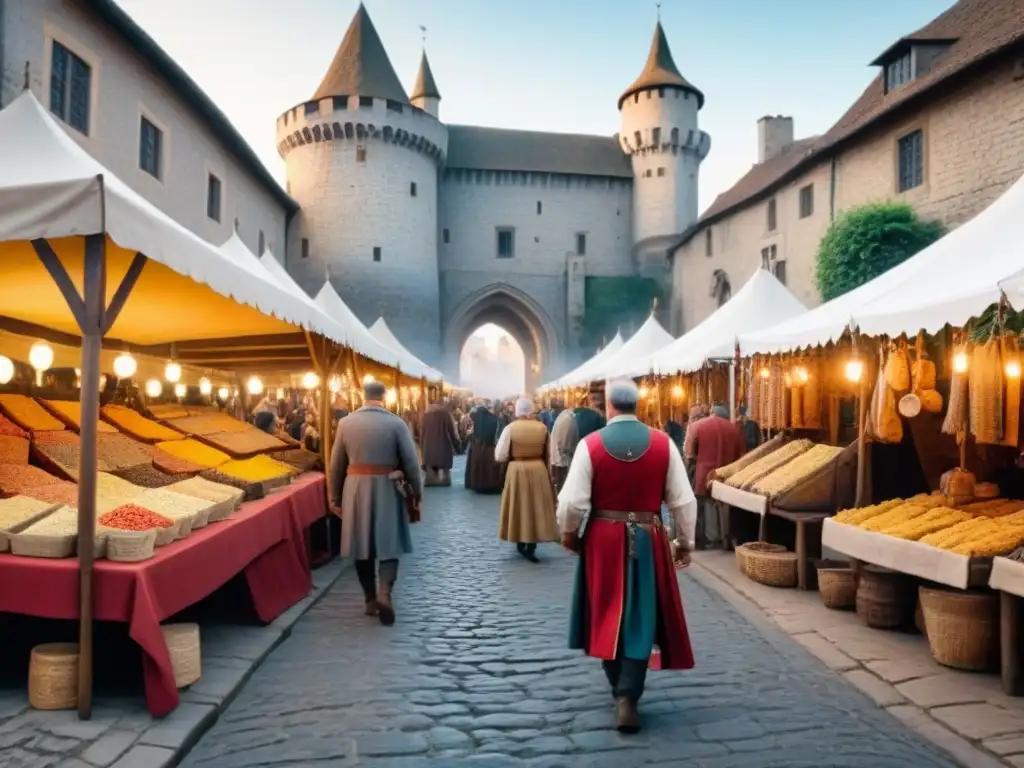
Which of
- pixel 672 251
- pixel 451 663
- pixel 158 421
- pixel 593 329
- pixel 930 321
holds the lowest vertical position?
pixel 451 663

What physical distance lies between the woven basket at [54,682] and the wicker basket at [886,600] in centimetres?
460

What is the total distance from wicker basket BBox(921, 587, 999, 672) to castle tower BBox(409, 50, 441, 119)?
3901cm

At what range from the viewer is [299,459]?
8.29 metres

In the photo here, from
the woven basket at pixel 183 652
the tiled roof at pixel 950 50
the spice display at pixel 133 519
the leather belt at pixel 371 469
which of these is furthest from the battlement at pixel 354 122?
the woven basket at pixel 183 652

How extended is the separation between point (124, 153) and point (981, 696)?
55.4 feet

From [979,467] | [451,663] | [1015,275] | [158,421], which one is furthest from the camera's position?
[158,421]

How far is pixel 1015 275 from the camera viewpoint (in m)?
4.36

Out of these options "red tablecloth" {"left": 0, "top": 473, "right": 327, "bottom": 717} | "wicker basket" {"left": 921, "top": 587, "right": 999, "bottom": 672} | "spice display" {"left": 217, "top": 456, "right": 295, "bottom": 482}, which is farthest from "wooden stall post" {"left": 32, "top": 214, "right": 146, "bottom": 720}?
"wicker basket" {"left": 921, "top": 587, "right": 999, "bottom": 672}

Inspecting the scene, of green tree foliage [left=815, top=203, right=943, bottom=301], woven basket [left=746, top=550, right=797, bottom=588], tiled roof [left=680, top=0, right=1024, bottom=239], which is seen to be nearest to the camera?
woven basket [left=746, top=550, right=797, bottom=588]

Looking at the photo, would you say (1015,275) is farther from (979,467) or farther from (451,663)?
(451,663)

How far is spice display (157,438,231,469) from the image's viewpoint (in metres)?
6.59

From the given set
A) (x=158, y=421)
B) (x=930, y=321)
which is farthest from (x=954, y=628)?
(x=158, y=421)

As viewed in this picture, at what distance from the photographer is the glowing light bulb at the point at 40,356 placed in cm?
611

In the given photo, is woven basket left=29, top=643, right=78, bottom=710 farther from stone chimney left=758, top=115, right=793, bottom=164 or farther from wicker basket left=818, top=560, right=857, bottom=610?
stone chimney left=758, top=115, right=793, bottom=164
